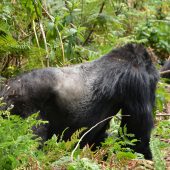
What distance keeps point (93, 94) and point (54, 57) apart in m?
1.21

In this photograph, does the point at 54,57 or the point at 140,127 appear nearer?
the point at 140,127

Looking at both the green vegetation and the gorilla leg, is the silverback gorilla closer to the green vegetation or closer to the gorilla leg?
the gorilla leg

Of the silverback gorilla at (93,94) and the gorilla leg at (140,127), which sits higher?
the silverback gorilla at (93,94)

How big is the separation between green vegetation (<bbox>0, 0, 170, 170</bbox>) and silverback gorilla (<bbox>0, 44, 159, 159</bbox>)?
13cm

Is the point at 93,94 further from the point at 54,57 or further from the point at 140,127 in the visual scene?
Answer: the point at 54,57

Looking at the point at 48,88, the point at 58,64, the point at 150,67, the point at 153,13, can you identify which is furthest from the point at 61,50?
the point at 153,13

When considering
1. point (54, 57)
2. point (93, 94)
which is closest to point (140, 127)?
point (93, 94)

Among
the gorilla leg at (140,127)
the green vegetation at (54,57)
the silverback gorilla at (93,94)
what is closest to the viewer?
the green vegetation at (54,57)

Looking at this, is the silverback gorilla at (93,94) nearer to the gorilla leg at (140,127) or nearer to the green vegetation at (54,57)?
the gorilla leg at (140,127)

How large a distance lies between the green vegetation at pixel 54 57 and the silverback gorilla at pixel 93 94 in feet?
0.43

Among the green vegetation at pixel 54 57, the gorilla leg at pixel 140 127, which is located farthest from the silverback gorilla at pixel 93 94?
the green vegetation at pixel 54 57

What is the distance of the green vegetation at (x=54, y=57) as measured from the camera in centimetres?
248

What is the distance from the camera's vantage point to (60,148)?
2.92 m

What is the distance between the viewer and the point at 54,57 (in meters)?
5.11
